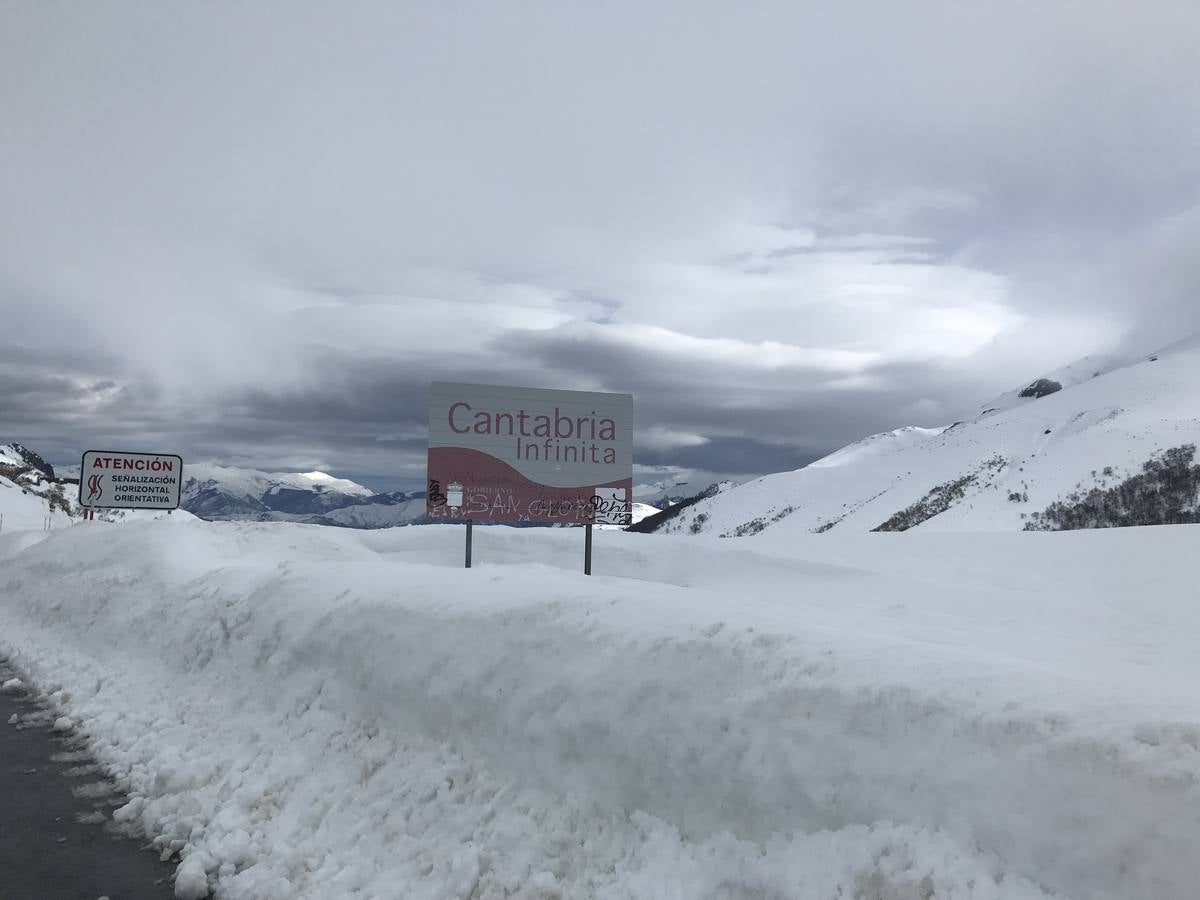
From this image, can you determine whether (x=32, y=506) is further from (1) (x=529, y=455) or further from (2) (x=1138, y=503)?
(2) (x=1138, y=503)

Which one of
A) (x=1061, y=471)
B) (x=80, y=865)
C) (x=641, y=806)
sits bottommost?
(x=80, y=865)

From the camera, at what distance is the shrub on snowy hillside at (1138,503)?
5319cm

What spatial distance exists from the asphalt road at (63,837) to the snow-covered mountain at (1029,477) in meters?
57.4

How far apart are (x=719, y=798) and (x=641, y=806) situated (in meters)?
0.63

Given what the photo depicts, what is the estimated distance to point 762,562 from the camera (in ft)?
70.2

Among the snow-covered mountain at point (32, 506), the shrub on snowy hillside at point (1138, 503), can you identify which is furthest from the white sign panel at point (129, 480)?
the snow-covered mountain at point (32, 506)

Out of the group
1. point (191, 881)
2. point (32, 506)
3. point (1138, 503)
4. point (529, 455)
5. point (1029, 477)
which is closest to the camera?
point (191, 881)

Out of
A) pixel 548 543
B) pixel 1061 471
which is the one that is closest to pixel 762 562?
pixel 548 543

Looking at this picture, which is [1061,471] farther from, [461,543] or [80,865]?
[80,865]

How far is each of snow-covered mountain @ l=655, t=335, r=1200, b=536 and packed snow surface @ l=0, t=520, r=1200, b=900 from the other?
5272 centimetres

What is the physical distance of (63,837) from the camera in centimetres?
617

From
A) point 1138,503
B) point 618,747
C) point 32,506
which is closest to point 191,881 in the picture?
point 618,747

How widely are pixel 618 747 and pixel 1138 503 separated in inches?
2465

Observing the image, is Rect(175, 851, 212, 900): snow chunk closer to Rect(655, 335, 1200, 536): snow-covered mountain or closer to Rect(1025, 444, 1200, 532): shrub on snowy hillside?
Rect(1025, 444, 1200, 532): shrub on snowy hillside
